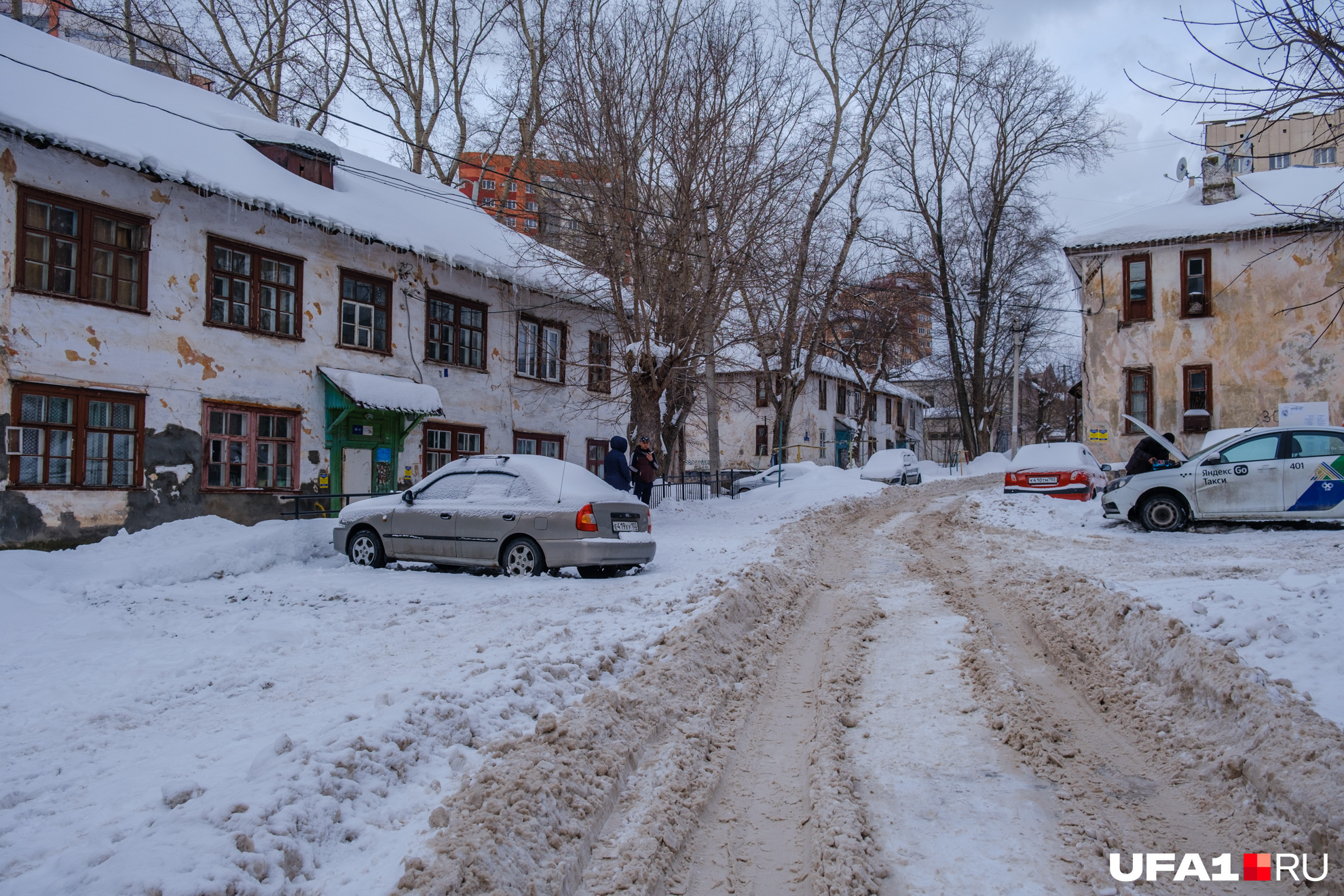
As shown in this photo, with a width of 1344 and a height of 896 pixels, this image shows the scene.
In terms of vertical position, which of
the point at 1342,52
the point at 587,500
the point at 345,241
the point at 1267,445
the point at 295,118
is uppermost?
the point at 295,118

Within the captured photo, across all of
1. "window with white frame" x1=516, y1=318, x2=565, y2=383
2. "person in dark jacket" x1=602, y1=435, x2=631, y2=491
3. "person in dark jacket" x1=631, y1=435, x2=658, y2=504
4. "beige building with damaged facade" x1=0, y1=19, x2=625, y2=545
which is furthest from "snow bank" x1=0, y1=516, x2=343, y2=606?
"window with white frame" x1=516, y1=318, x2=565, y2=383

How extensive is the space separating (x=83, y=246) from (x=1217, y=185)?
3106 cm

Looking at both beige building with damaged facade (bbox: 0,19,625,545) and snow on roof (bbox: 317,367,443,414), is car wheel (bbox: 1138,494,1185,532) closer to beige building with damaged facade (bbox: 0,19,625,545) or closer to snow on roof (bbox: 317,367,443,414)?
beige building with damaged facade (bbox: 0,19,625,545)

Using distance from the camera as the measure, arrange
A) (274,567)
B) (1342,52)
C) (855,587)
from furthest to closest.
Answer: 1. (274,567)
2. (855,587)
3. (1342,52)

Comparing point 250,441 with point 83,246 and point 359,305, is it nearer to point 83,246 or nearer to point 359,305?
point 359,305

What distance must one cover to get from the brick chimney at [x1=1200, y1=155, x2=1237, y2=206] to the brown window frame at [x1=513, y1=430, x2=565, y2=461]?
892 inches

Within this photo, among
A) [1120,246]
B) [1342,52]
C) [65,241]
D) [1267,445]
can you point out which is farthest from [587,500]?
[1120,246]

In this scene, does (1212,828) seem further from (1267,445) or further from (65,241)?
(65,241)

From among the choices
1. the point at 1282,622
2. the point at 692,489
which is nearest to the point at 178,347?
the point at 692,489

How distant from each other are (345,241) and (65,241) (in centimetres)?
494

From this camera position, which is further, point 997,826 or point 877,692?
point 877,692

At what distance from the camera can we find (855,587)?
9.92 meters

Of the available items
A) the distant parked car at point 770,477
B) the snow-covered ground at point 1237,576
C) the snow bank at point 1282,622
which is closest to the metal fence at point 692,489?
the distant parked car at point 770,477

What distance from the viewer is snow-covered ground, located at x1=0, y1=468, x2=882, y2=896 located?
3182 millimetres
